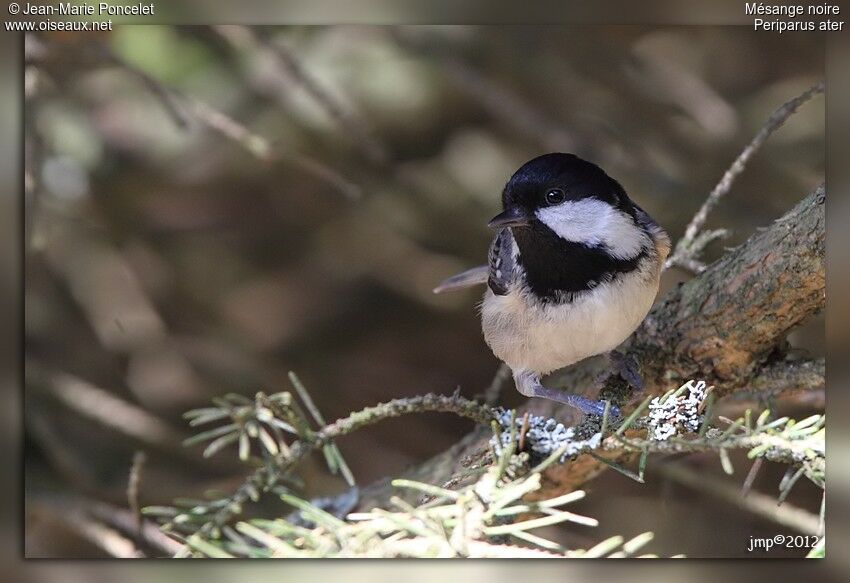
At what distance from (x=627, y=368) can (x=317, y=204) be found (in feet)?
1.97

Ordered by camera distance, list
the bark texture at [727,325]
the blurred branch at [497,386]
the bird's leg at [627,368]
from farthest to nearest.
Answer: the blurred branch at [497,386], the bird's leg at [627,368], the bark texture at [727,325]

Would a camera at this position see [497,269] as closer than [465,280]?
Yes

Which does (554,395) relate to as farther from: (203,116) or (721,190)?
(203,116)

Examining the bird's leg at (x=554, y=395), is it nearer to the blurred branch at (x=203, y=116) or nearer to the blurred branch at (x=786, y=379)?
the blurred branch at (x=786, y=379)

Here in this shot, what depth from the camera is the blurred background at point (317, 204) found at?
4.10 ft

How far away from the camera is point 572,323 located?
Answer: 108 centimetres

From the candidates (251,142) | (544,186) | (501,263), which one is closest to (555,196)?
(544,186)

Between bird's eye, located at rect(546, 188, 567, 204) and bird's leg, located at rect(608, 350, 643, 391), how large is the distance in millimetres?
246

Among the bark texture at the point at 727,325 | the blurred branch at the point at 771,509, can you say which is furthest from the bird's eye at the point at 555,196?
the blurred branch at the point at 771,509

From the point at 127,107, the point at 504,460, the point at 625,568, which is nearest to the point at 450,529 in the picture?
the point at 504,460

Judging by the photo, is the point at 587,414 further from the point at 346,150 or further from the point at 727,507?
the point at 346,150

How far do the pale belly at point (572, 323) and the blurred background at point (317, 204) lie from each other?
14 centimetres

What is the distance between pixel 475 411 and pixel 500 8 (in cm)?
64

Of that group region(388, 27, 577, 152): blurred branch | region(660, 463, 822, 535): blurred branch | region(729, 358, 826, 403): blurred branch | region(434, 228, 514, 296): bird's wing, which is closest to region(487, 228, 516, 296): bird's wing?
region(434, 228, 514, 296): bird's wing
